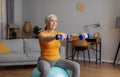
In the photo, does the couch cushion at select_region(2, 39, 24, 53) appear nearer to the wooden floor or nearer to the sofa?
the sofa

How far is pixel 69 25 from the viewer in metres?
6.79

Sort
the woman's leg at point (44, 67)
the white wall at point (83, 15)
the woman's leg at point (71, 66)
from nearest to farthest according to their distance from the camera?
Answer: the woman's leg at point (44, 67), the woman's leg at point (71, 66), the white wall at point (83, 15)

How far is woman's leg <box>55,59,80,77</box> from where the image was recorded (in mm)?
2742

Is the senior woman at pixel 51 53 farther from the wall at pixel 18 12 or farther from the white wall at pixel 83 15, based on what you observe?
the wall at pixel 18 12

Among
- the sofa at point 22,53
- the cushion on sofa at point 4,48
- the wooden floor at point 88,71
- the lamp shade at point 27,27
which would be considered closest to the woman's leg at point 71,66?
the wooden floor at point 88,71

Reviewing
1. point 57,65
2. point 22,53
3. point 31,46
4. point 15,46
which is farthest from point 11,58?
point 57,65

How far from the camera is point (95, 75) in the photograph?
4730 millimetres

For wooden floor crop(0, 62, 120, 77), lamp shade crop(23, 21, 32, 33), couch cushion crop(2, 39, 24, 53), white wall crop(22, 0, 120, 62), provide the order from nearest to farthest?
wooden floor crop(0, 62, 120, 77)
couch cushion crop(2, 39, 24, 53)
white wall crop(22, 0, 120, 62)
lamp shade crop(23, 21, 32, 33)

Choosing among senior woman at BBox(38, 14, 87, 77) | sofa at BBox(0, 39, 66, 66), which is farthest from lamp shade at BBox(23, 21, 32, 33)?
senior woman at BBox(38, 14, 87, 77)

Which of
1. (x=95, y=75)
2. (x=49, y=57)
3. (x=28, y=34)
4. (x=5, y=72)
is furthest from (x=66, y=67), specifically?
(x=28, y=34)

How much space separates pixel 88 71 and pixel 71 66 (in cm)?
244

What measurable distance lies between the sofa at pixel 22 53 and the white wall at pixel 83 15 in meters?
1.50

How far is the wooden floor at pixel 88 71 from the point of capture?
4738mm

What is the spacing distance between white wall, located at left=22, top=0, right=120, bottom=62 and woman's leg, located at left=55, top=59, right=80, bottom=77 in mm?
3640
